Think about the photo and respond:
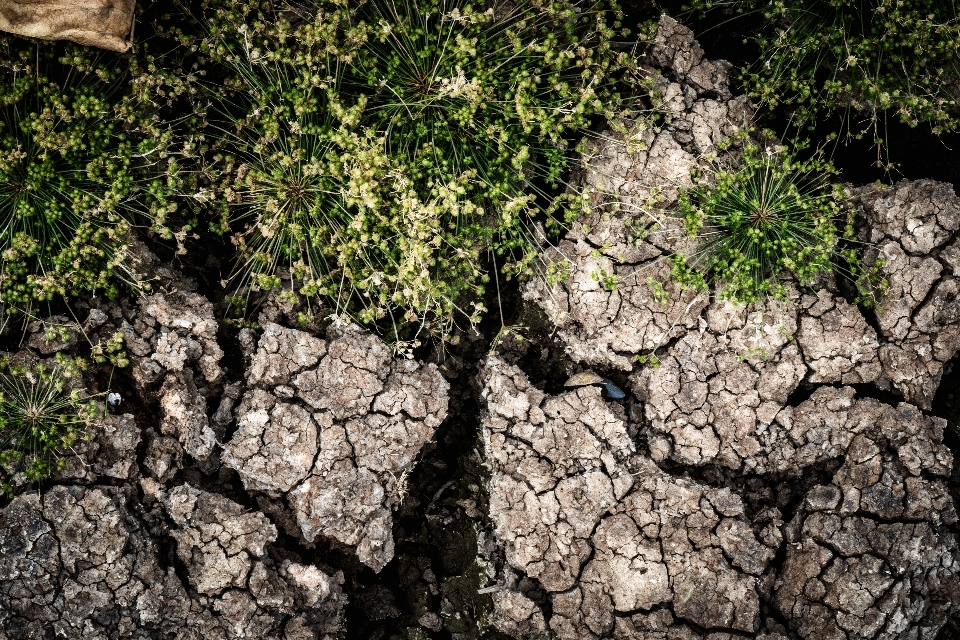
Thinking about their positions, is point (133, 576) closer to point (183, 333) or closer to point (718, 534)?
point (183, 333)

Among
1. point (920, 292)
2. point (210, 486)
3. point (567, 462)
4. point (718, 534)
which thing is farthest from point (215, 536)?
point (920, 292)

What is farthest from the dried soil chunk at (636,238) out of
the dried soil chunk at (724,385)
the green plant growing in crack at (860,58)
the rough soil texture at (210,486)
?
the rough soil texture at (210,486)

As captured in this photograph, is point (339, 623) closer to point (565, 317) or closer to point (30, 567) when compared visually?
point (30, 567)

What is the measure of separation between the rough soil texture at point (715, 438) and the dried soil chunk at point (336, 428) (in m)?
0.42

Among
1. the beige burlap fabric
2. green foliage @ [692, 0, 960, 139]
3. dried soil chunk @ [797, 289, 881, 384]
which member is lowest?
dried soil chunk @ [797, 289, 881, 384]

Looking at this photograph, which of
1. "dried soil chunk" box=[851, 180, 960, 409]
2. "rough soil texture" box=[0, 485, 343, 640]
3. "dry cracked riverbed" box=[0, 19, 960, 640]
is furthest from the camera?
"dried soil chunk" box=[851, 180, 960, 409]

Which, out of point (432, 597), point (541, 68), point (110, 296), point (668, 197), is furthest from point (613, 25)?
point (432, 597)

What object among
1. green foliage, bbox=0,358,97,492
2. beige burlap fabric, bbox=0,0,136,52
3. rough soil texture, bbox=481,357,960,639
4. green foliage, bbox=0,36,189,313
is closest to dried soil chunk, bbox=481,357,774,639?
rough soil texture, bbox=481,357,960,639

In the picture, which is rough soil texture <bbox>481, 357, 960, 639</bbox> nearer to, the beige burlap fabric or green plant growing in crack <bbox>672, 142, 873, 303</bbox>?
green plant growing in crack <bbox>672, 142, 873, 303</bbox>

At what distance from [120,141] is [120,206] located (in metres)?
0.32

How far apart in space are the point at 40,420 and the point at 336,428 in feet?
4.39

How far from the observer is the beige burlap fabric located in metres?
3.30

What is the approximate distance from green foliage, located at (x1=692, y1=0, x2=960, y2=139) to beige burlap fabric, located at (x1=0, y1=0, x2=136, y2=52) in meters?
2.83

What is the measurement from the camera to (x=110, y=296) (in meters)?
3.43
